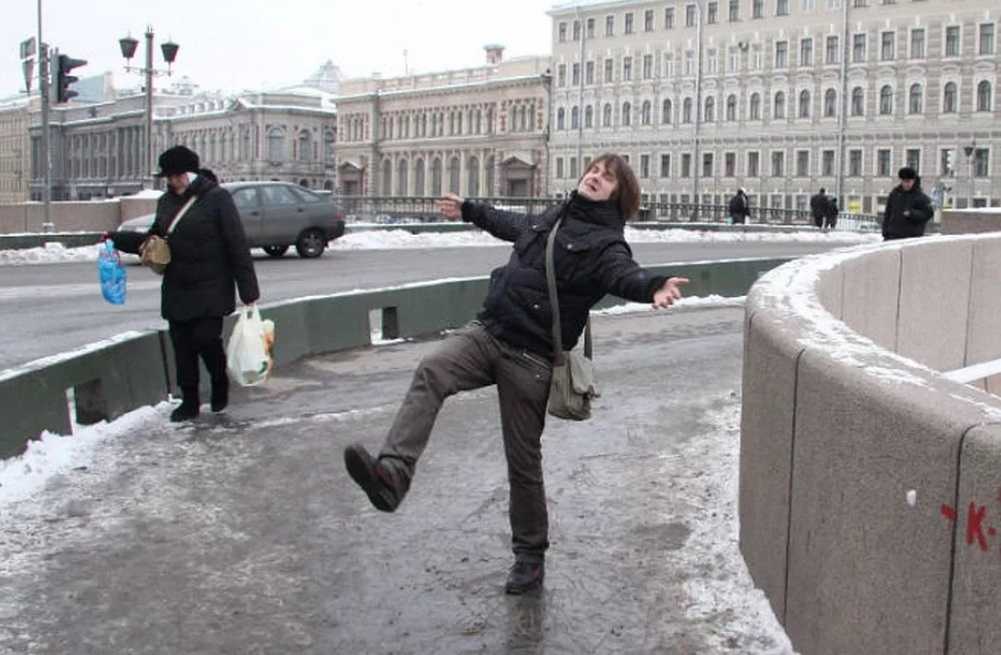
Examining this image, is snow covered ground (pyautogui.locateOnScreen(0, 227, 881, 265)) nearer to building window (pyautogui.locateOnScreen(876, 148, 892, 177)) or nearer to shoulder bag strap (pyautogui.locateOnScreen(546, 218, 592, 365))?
shoulder bag strap (pyautogui.locateOnScreen(546, 218, 592, 365))

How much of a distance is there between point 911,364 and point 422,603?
213 cm

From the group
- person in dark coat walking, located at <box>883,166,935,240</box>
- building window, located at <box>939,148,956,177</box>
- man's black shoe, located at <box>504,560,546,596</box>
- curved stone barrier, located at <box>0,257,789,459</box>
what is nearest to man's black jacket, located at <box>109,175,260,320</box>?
curved stone barrier, located at <box>0,257,789,459</box>

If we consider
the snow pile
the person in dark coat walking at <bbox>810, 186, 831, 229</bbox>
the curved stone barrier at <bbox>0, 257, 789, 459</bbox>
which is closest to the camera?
the snow pile

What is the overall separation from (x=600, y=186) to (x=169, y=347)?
5277mm

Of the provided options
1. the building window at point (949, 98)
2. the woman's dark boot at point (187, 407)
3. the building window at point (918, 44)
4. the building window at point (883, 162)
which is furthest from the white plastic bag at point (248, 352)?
the building window at point (918, 44)

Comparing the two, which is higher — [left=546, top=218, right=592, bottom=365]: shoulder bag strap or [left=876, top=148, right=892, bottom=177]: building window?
[left=876, top=148, right=892, bottom=177]: building window

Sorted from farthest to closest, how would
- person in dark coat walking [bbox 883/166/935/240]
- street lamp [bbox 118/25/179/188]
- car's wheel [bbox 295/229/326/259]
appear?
1. street lamp [bbox 118/25/179/188]
2. car's wheel [bbox 295/229/326/259]
3. person in dark coat walking [bbox 883/166/935/240]

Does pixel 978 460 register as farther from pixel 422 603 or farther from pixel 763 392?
pixel 422 603

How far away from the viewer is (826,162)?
83062mm

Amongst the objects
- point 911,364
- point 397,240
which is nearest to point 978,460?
point 911,364

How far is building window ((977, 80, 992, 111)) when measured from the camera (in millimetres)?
76338

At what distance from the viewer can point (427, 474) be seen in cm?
753

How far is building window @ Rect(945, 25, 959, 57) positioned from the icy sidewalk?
74.6 m

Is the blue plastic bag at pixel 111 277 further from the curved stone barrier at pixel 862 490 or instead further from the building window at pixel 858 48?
the building window at pixel 858 48
